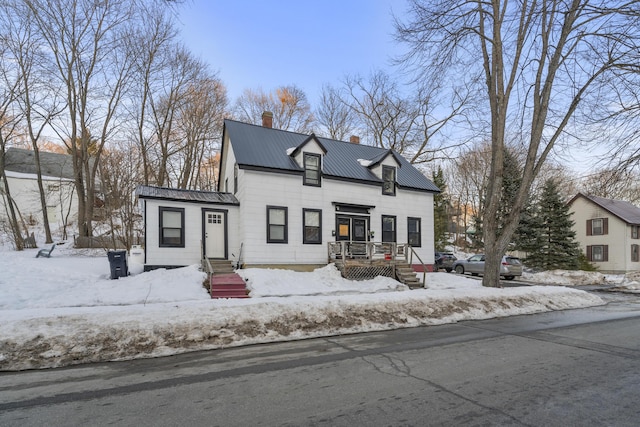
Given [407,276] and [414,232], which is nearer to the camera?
[407,276]

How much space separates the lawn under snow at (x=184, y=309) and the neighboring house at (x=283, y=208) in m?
1.25

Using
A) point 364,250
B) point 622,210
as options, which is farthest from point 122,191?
point 622,210

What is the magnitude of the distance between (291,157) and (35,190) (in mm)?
30099

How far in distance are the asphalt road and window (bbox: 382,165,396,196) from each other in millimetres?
11577

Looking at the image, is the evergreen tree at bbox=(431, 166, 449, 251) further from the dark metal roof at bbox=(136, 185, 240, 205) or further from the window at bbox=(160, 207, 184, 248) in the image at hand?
the window at bbox=(160, 207, 184, 248)

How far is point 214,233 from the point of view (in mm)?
14719

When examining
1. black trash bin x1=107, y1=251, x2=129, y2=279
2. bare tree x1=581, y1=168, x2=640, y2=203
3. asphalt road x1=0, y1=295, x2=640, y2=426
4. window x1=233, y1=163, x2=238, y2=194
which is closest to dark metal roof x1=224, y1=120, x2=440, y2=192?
window x1=233, y1=163, x2=238, y2=194

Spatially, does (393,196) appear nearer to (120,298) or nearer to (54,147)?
(120,298)

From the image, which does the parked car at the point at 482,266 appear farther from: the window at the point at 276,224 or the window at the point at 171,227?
the window at the point at 171,227

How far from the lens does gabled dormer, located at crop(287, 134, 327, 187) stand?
15.5 metres

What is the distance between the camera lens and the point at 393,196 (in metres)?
17.6

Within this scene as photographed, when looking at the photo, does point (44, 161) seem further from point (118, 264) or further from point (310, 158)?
point (310, 158)

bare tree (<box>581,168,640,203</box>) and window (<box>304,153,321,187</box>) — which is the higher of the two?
window (<box>304,153,321,187</box>)

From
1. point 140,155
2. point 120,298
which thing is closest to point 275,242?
point 120,298
